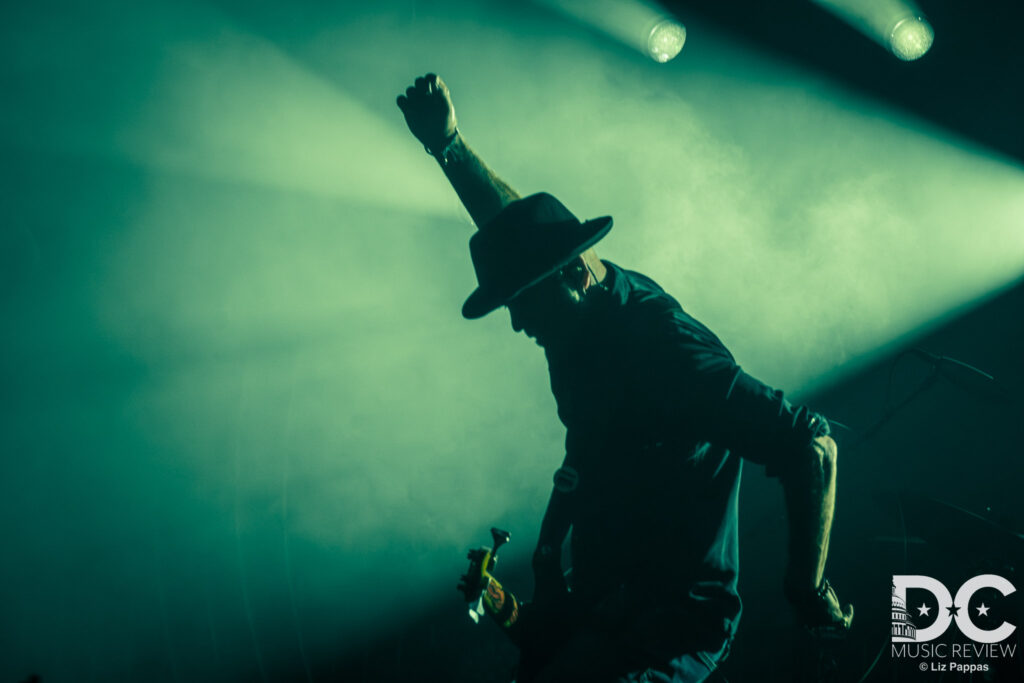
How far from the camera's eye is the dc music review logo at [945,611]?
1.90 metres

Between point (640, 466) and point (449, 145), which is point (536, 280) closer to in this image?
point (640, 466)

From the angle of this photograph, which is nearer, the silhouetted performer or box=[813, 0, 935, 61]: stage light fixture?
the silhouetted performer

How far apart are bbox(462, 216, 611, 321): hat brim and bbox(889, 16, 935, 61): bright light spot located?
3850mm

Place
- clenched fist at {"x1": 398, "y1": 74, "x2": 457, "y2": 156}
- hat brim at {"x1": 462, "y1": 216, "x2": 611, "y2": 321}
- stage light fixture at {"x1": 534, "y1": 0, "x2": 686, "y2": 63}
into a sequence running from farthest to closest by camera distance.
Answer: stage light fixture at {"x1": 534, "y1": 0, "x2": 686, "y2": 63}
clenched fist at {"x1": 398, "y1": 74, "x2": 457, "y2": 156}
hat brim at {"x1": 462, "y1": 216, "x2": 611, "y2": 321}

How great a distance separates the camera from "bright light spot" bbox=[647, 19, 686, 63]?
3.64 m

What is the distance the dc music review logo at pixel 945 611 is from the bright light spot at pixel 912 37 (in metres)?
3.73

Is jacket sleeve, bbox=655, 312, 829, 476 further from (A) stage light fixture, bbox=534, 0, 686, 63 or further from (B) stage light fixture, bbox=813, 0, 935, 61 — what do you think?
(B) stage light fixture, bbox=813, 0, 935, 61

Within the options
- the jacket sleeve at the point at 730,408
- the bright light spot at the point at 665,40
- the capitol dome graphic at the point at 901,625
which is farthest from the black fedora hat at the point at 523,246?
the bright light spot at the point at 665,40

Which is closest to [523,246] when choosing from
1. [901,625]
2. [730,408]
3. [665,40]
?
[730,408]

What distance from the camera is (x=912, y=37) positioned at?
3.44m

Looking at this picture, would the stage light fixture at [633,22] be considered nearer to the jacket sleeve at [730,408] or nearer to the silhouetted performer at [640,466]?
the silhouetted performer at [640,466]

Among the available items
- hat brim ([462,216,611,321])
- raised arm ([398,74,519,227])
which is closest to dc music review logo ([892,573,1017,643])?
hat brim ([462,216,611,321])

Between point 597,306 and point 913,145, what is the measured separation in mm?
3891

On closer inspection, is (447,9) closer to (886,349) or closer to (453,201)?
(453,201)
